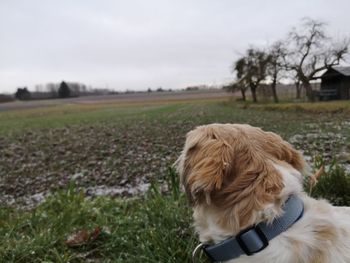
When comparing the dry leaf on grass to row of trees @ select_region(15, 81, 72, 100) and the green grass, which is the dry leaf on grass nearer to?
the green grass

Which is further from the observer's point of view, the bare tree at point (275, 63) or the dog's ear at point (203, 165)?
the bare tree at point (275, 63)

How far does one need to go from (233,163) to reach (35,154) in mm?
15095

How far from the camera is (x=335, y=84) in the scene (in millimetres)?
52469

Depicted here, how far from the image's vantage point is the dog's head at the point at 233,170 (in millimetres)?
2246

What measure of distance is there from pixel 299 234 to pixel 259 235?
0.80 feet

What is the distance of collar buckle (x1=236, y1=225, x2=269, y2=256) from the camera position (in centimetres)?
221

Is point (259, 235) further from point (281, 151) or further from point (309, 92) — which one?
point (309, 92)

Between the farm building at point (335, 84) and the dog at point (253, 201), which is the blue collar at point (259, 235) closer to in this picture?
the dog at point (253, 201)

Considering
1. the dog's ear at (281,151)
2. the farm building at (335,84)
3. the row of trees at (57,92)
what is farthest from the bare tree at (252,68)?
the row of trees at (57,92)

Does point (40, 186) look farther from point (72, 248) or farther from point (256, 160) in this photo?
point (256, 160)

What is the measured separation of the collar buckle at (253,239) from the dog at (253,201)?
0.02 metres

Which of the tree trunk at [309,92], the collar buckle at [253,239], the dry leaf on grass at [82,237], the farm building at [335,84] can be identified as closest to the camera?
the collar buckle at [253,239]

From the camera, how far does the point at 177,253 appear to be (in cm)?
388

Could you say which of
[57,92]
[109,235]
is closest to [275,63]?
[109,235]
